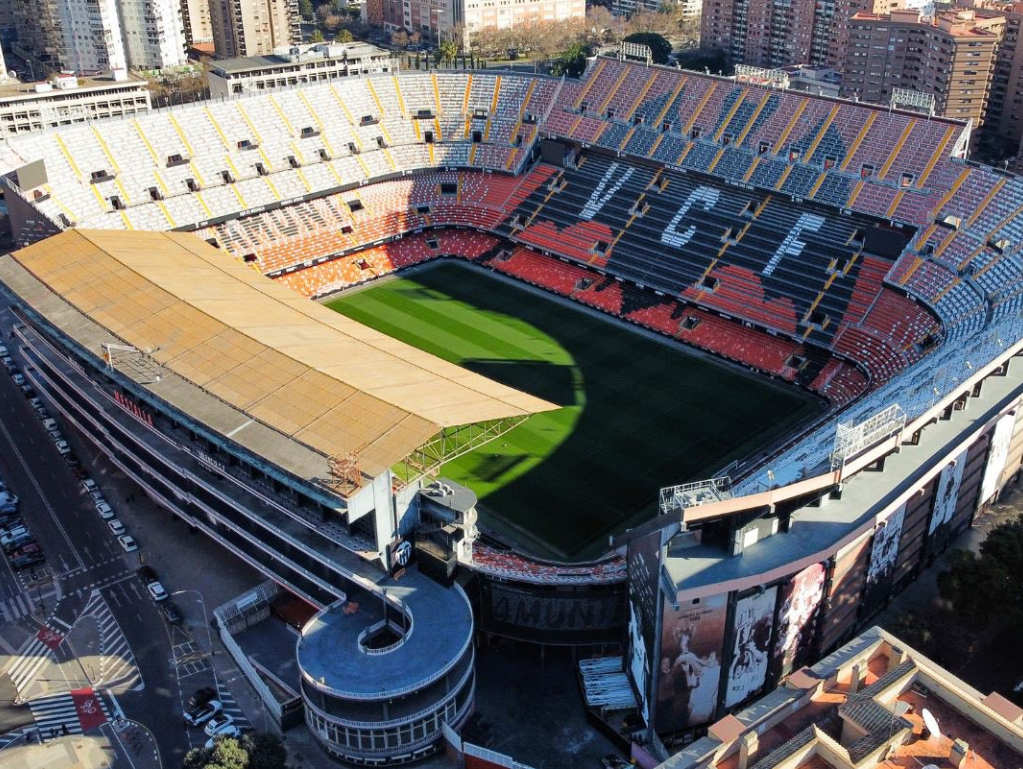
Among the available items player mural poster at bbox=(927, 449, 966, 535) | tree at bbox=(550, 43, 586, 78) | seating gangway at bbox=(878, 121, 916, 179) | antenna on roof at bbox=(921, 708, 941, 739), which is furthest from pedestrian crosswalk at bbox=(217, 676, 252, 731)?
tree at bbox=(550, 43, 586, 78)

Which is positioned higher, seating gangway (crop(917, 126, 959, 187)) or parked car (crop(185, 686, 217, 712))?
seating gangway (crop(917, 126, 959, 187))

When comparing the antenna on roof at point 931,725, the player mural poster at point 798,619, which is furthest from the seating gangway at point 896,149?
the antenna on roof at point 931,725

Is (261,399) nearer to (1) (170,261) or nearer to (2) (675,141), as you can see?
(1) (170,261)

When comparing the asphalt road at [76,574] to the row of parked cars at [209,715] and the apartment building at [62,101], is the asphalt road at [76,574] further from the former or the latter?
the apartment building at [62,101]

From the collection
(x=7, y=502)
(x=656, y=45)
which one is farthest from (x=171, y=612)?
(x=656, y=45)

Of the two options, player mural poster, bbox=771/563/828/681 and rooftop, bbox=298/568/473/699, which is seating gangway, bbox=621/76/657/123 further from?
player mural poster, bbox=771/563/828/681

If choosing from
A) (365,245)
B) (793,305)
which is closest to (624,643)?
(793,305)
